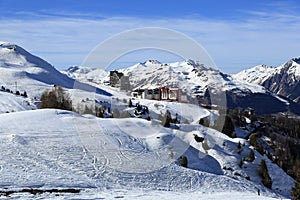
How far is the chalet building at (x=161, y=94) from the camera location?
74.6 meters

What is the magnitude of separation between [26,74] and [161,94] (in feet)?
169

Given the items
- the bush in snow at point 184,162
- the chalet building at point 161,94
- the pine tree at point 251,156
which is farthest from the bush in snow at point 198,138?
the chalet building at point 161,94

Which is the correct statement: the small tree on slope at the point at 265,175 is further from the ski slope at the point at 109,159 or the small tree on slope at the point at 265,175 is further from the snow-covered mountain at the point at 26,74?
the snow-covered mountain at the point at 26,74

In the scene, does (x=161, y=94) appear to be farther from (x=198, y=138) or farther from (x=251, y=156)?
(x=251, y=156)

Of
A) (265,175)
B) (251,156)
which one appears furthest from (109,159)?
(251,156)

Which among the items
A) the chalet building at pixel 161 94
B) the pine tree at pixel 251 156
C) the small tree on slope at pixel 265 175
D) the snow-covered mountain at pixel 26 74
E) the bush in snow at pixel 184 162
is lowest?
the small tree on slope at pixel 265 175

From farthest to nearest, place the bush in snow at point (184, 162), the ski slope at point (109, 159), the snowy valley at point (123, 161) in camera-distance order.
Answer: the bush in snow at point (184, 162) < the ski slope at point (109, 159) < the snowy valley at point (123, 161)

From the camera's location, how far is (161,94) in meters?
80.8

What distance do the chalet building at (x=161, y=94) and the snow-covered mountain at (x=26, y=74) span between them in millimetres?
13710

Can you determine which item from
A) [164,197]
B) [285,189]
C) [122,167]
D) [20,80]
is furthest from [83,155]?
[20,80]

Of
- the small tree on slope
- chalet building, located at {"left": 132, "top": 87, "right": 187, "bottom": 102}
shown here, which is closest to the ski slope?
the small tree on slope

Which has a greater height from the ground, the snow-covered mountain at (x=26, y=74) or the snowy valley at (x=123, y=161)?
the snow-covered mountain at (x=26, y=74)

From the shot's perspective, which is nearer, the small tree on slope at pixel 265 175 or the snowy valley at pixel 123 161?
the snowy valley at pixel 123 161

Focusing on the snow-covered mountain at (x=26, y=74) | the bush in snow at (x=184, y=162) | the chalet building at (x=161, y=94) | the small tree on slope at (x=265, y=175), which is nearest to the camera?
the bush in snow at (x=184, y=162)
